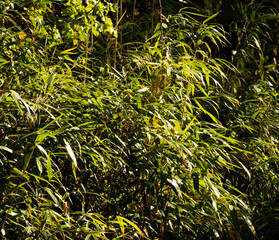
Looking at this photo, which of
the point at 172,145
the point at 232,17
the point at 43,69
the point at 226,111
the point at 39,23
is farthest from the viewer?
the point at 232,17

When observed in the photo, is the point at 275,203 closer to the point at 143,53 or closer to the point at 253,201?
the point at 253,201

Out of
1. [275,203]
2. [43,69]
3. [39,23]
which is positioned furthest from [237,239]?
[39,23]

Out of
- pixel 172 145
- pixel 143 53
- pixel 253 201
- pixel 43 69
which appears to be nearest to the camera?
pixel 172 145

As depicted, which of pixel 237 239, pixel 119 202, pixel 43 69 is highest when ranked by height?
pixel 43 69

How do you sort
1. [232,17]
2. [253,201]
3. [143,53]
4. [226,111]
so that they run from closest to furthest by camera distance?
[143,53] → [253,201] → [226,111] → [232,17]

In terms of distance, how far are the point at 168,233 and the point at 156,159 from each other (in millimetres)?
380

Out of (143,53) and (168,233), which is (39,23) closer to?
(143,53)

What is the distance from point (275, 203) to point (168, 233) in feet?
2.45

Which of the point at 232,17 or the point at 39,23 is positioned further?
the point at 232,17

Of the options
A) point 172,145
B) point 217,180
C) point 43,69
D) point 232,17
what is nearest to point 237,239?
point 217,180

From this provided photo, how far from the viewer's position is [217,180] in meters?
1.95

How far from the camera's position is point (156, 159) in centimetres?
180

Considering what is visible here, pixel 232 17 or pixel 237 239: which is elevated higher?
pixel 232 17

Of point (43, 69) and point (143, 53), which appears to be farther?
point (143, 53)
